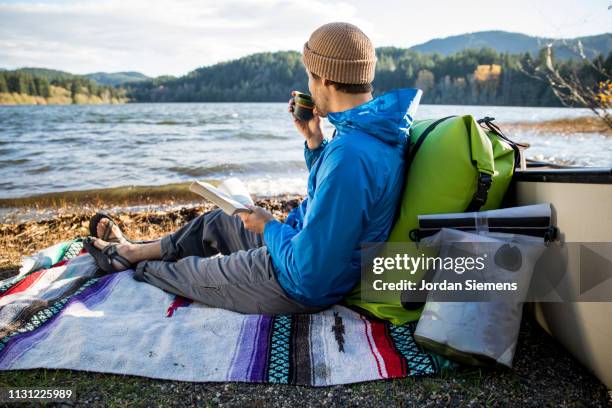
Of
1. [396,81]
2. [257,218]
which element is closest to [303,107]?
[257,218]

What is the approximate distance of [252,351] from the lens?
3.06 metres

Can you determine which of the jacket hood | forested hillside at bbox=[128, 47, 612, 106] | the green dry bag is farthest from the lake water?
forested hillside at bbox=[128, 47, 612, 106]

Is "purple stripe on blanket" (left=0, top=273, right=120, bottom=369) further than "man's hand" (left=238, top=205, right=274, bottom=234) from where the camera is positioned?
No

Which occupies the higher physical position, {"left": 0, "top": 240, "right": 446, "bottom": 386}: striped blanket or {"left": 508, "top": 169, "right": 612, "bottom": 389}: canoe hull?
{"left": 508, "top": 169, "right": 612, "bottom": 389}: canoe hull

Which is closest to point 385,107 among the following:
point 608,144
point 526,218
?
point 526,218

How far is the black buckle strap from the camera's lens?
300cm

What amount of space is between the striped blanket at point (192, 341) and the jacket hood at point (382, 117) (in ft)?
4.33

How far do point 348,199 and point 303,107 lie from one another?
60.3 inches

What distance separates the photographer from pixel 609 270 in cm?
243

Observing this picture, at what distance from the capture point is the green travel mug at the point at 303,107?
3925mm

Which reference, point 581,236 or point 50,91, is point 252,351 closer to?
point 581,236

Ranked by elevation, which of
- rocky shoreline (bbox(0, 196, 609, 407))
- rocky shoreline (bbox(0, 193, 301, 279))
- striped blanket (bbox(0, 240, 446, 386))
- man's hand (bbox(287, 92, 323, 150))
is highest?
man's hand (bbox(287, 92, 323, 150))

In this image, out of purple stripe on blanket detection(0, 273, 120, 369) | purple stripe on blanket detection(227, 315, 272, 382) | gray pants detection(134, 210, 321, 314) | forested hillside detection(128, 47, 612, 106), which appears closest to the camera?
purple stripe on blanket detection(227, 315, 272, 382)

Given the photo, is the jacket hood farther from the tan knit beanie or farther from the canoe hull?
the canoe hull
